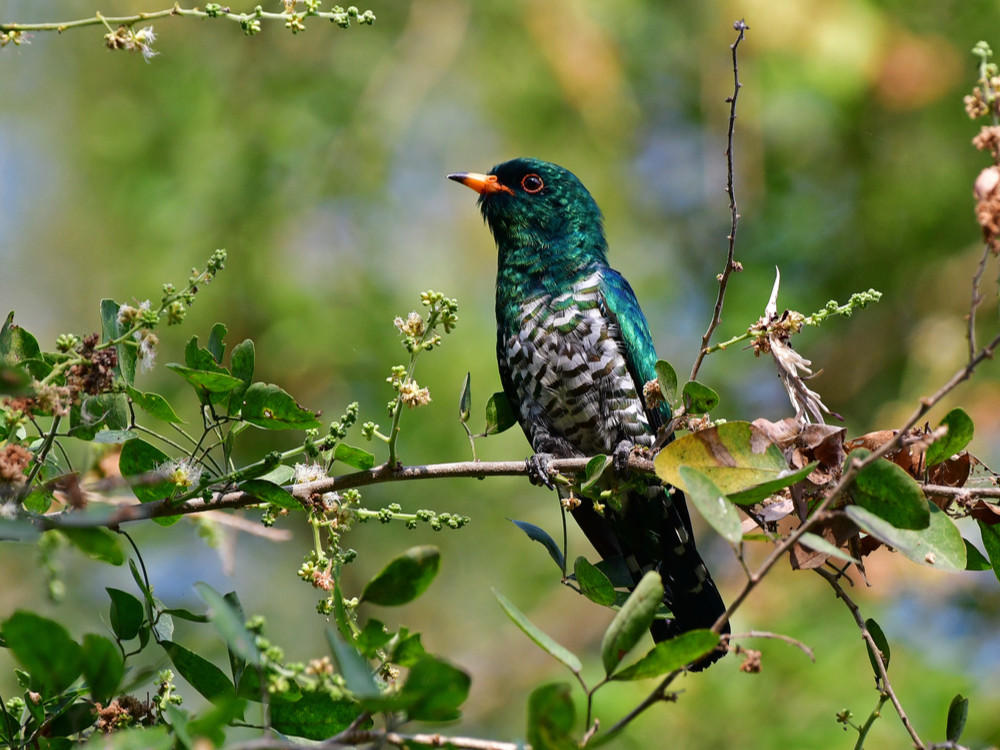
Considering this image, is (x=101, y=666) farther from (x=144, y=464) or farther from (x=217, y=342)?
Result: (x=217, y=342)

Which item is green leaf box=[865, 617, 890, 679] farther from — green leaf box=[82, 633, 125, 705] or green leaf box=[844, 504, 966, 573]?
green leaf box=[82, 633, 125, 705]

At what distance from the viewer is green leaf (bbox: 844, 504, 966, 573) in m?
1.47

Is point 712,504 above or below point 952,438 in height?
below

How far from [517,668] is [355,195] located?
336 centimetres

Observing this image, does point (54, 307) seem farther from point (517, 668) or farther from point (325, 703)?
point (325, 703)

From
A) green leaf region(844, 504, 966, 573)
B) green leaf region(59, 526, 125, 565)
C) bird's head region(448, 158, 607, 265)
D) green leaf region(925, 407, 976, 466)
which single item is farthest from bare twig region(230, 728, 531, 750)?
bird's head region(448, 158, 607, 265)

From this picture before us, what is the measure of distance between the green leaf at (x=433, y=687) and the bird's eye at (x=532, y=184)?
3.14m

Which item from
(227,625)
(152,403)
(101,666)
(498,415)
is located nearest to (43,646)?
(101,666)

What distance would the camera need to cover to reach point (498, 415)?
8.41ft

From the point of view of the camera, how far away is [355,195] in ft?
21.8

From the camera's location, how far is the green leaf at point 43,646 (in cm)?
123

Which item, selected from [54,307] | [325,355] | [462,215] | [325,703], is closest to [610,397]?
[325,703]

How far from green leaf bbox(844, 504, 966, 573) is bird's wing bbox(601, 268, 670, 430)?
6.22 ft

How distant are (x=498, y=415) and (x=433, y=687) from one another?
1.39 meters
